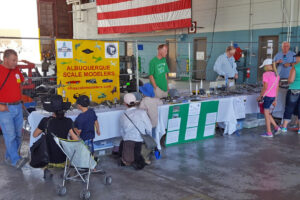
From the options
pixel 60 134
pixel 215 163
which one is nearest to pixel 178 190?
pixel 215 163

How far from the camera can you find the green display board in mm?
5273

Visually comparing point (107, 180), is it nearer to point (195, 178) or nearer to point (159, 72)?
point (195, 178)

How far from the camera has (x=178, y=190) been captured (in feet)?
11.9

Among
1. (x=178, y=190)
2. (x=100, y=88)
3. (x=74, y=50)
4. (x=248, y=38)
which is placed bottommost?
(x=178, y=190)

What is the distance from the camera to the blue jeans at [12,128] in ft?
13.9

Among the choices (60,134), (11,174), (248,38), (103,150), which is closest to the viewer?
(60,134)

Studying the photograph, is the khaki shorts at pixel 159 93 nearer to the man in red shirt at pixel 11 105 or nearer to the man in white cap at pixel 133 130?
the man in white cap at pixel 133 130

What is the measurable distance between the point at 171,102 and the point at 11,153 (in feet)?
9.11

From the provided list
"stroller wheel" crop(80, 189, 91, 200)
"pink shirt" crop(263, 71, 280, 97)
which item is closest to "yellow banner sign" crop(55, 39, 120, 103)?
"stroller wheel" crop(80, 189, 91, 200)

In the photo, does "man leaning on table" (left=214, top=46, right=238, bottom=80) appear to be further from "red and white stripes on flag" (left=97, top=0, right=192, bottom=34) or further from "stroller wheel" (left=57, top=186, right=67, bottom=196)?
"red and white stripes on flag" (left=97, top=0, right=192, bottom=34)

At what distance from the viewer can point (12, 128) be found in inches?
169

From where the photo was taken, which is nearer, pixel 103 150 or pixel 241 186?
pixel 241 186

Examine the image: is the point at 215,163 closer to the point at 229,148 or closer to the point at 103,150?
the point at 229,148

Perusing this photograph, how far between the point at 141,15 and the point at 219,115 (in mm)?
12948
